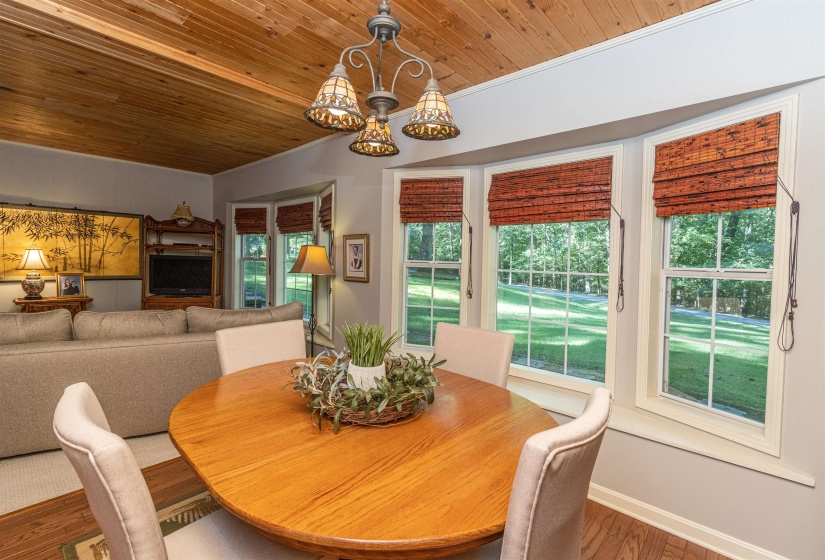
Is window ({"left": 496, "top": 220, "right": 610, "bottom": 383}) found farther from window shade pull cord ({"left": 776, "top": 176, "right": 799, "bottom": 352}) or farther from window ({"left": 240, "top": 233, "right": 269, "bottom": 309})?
window ({"left": 240, "top": 233, "right": 269, "bottom": 309})

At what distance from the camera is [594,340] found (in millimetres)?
2695

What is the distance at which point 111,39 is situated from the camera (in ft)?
7.50

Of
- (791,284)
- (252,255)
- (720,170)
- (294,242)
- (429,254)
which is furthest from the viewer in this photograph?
(252,255)

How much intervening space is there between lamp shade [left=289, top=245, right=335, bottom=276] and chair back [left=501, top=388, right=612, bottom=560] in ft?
10.4

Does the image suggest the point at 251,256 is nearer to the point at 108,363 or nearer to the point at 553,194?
the point at 108,363

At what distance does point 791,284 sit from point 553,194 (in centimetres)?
136

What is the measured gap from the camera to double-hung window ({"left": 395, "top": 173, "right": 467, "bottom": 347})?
3320 millimetres

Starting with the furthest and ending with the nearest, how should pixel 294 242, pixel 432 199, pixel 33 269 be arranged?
pixel 294 242 < pixel 33 269 < pixel 432 199

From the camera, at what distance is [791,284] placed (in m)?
1.71

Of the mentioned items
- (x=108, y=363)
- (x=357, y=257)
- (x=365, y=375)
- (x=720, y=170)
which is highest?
(x=720, y=170)

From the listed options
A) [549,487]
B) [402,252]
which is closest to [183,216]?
[402,252]

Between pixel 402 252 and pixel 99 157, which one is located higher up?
pixel 99 157

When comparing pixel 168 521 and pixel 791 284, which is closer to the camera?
pixel 791 284

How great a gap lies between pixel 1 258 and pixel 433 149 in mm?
4939
